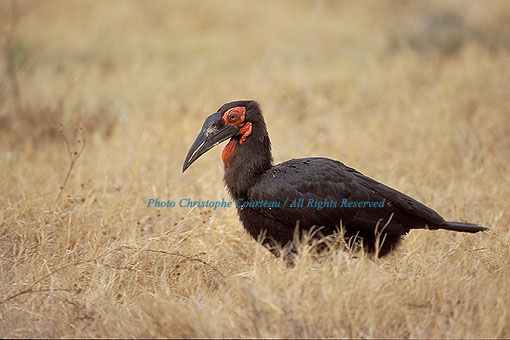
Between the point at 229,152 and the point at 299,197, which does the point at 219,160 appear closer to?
the point at 229,152

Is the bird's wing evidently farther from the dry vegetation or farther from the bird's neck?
the dry vegetation

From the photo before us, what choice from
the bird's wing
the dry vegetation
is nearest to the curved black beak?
the bird's wing

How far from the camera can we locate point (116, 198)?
4.29 m

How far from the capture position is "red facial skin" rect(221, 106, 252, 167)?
11.2 ft

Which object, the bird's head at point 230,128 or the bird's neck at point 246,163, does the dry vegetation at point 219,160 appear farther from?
the bird's head at point 230,128

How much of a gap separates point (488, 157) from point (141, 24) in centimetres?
760

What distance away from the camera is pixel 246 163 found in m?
3.36

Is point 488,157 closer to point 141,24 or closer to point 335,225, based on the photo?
point 335,225

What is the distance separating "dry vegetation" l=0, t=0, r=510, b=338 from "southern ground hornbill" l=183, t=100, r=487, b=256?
0.59 feet

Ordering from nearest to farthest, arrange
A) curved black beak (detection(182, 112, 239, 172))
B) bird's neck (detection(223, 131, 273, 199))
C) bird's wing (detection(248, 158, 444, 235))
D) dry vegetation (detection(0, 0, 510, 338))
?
1. dry vegetation (detection(0, 0, 510, 338))
2. bird's wing (detection(248, 158, 444, 235))
3. bird's neck (detection(223, 131, 273, 199))
4. curved black beak (detection(182, 112, 239, 172))

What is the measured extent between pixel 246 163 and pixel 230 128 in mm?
244

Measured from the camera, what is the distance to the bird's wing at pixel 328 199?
3129 mm

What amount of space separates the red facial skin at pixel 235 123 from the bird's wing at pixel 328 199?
0.92ft

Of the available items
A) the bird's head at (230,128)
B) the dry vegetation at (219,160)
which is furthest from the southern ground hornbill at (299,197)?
the dry vegetation at (219,160)
